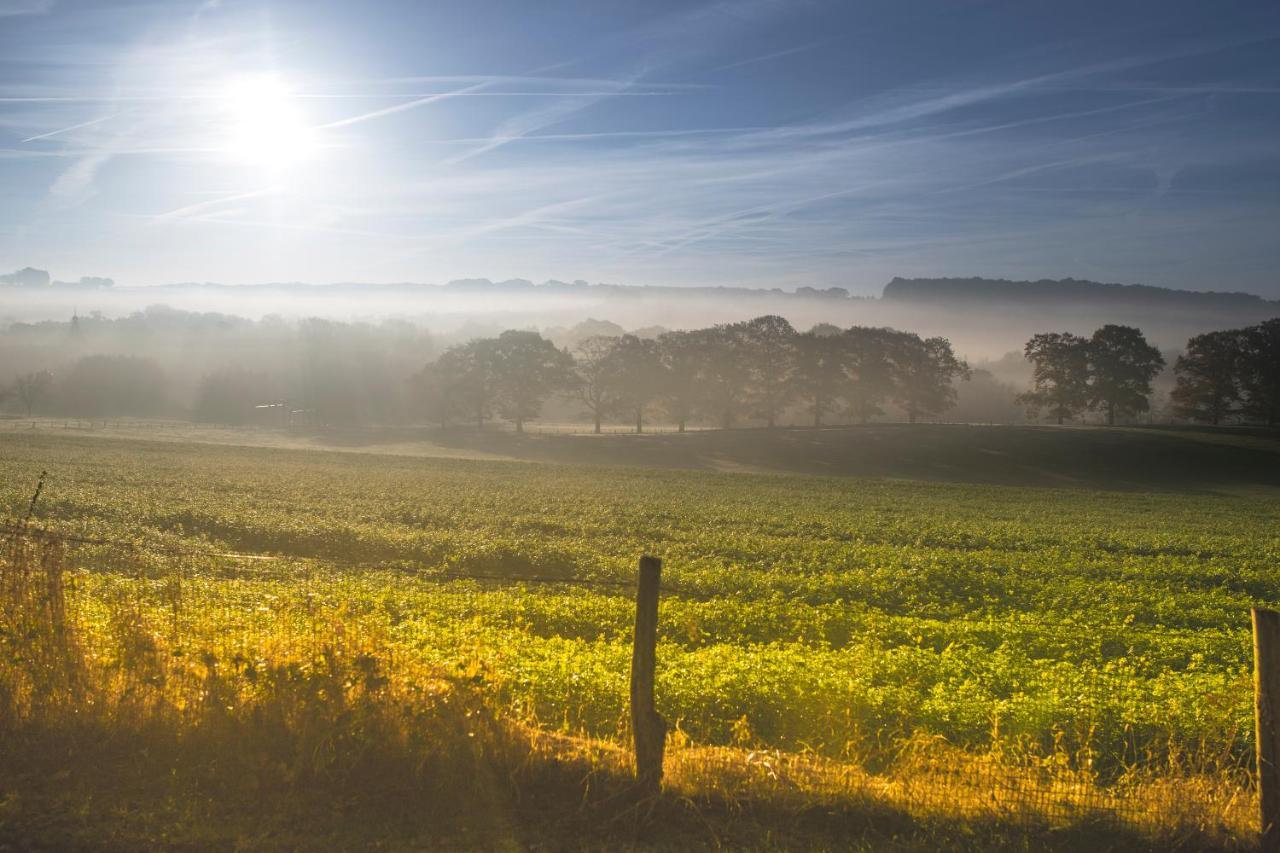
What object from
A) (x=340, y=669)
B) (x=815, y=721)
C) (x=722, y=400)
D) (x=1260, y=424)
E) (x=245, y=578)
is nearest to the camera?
(x=340, y=669)

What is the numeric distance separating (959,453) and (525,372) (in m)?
52.6

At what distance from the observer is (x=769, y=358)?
102 meters

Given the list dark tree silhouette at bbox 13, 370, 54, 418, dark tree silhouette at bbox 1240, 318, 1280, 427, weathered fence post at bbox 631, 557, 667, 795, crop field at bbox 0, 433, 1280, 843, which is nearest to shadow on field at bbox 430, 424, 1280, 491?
dark tree silhouette at bbox 1240, 318, 1280, 427

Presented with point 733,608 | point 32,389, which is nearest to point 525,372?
point 733,608

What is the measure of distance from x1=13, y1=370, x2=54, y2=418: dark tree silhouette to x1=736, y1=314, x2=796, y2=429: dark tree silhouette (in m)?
118

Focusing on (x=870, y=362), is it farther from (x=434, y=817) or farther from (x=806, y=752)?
(x=434, y=817)

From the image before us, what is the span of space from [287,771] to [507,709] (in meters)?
2.01

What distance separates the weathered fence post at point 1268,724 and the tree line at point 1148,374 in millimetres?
100926

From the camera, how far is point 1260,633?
20.7 feet

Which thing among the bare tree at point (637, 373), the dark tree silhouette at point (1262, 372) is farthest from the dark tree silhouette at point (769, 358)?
the dark tree silhouette at point (1262, 372)

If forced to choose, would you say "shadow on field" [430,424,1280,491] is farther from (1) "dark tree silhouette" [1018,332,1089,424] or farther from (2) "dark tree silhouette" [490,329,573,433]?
(1) "dark tree silhouette" [1018,332,1089,424]

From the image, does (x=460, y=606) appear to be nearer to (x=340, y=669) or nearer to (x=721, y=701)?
(x=721, y=701)

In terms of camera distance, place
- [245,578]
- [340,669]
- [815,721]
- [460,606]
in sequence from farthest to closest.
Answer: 1. [245,578]
2. [460,606]
3. [815,721]
4. [340,669]

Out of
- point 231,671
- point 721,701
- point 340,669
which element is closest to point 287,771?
point 340,669
